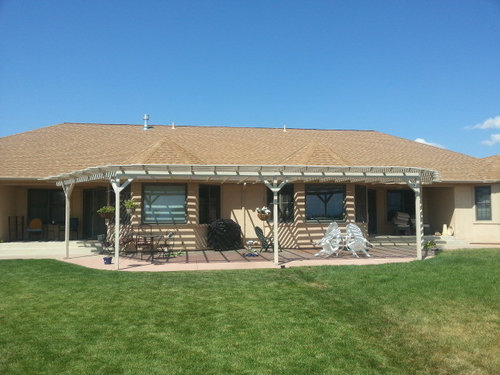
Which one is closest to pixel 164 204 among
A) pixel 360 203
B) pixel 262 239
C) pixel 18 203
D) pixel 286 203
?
pixel 262 239

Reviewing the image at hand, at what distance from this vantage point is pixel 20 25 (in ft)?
36.4

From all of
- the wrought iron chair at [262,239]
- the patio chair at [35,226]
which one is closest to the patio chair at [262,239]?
the wrought iron chair at [262,239]

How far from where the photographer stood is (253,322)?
6.27m

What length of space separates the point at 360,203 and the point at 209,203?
20.9 feet

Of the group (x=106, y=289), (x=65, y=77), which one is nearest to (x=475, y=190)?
(x=106, y=289)

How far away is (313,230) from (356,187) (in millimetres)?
2648

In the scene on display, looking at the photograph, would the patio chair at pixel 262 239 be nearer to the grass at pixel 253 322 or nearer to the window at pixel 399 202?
the grass at pixel 253 322

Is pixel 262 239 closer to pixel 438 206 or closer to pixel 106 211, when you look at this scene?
pixel 106 211

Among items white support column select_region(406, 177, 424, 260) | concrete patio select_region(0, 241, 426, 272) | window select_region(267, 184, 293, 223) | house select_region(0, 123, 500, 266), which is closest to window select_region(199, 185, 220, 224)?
house select_region(0, 123, 500, 266)

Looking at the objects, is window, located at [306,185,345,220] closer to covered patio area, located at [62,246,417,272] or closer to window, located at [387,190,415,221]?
covered patio area, located at [62,246,417,272]

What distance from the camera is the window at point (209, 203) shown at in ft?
51.6

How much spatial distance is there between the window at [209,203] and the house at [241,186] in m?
0.04

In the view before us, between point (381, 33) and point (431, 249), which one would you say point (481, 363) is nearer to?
point (431, 249)

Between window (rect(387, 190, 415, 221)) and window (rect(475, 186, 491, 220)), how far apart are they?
2788mm
